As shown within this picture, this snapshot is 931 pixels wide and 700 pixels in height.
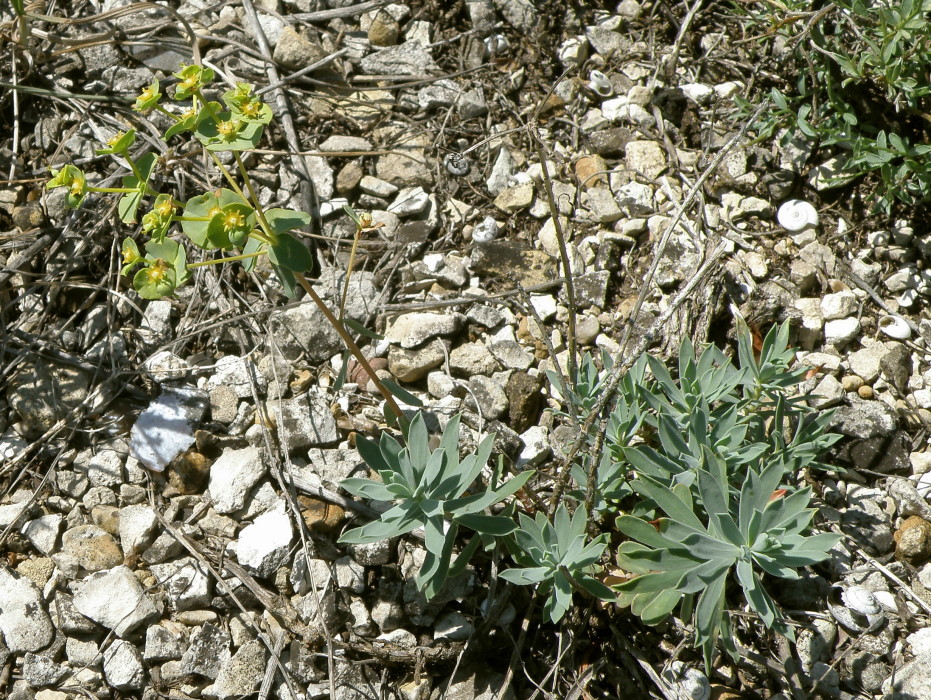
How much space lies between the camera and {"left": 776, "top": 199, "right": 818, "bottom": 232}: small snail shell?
9.22 feet

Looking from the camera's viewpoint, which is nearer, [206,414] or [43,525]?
[43,525]

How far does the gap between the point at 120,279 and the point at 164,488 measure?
810 mm

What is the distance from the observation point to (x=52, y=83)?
2.98m

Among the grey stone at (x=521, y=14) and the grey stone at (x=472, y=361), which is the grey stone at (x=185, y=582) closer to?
the grey stone at (x=472, y=361)

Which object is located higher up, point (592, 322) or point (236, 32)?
point (236, 32)

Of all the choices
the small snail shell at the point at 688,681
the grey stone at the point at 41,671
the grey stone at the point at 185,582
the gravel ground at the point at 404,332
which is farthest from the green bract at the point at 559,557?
the grey stone at the point at 41,671

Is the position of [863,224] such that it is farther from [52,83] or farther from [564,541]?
[52,83]

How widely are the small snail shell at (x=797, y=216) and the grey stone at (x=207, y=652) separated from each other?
7.98 ft

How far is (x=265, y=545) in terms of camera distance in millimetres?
2305

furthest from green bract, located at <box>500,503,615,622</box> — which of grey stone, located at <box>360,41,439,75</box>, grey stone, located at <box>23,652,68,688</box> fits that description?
grey stone, located at <box>360,41,439,75</box>

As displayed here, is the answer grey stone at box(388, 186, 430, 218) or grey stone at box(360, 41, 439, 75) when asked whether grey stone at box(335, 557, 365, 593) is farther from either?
grey stone at box(360, 41, 439, 75)

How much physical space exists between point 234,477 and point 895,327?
7.74ft

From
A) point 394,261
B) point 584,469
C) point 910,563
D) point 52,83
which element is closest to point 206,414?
point 394,261

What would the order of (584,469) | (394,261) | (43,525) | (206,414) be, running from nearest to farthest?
(584,469) → (43,525) → (206,414) → (394,261)
